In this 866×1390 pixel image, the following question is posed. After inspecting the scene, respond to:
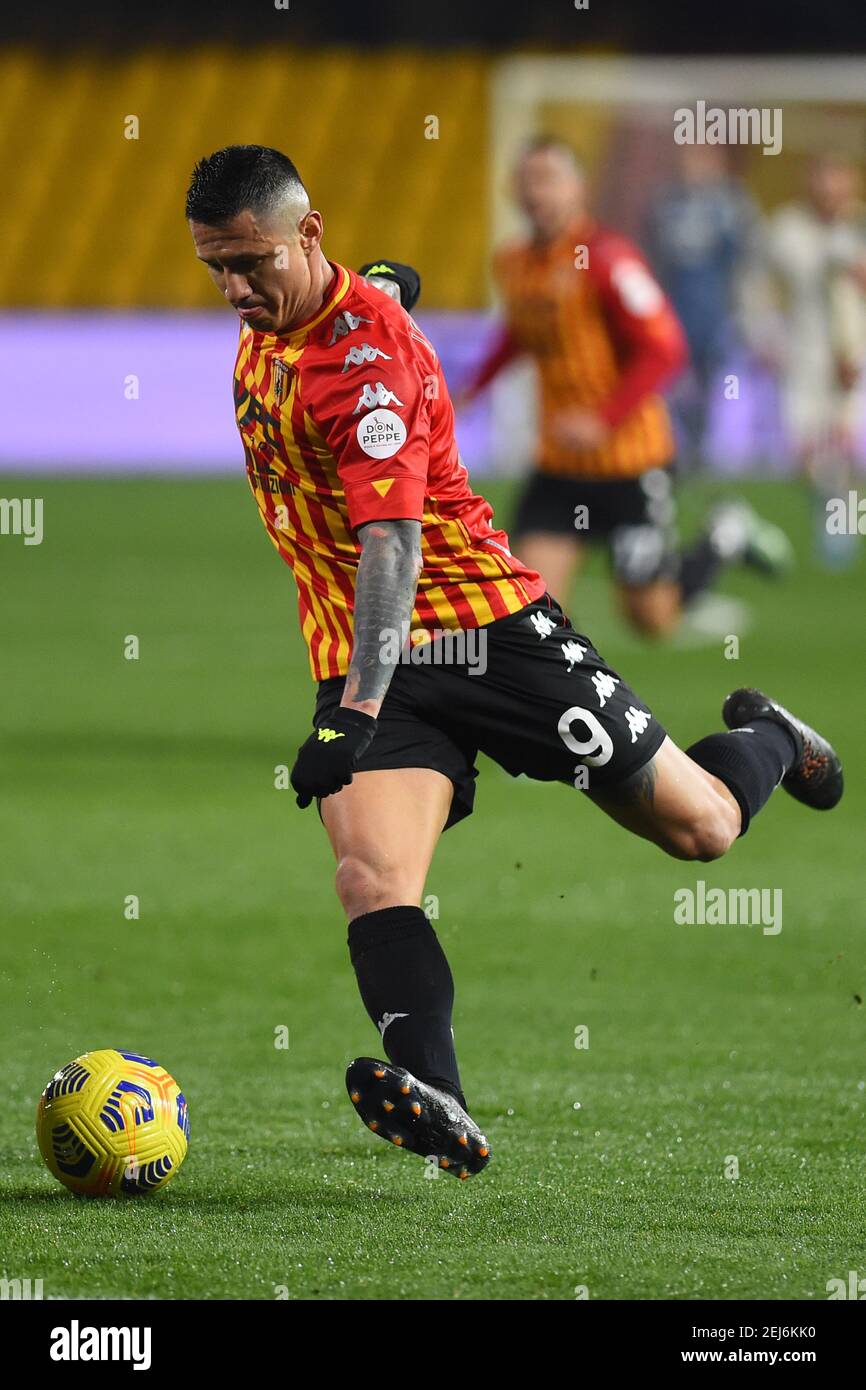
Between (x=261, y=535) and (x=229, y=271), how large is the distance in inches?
621

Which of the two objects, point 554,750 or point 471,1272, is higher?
point 554,750

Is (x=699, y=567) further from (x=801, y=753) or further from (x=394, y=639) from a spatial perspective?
(x=394, y=639)

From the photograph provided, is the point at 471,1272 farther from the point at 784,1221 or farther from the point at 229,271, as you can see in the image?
the point at 229,271

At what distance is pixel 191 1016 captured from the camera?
20.7 feet

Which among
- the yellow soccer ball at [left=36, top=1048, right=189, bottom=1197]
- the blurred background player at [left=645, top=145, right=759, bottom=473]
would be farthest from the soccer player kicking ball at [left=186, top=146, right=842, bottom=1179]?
the blurred background player at [left=645, top=145, right=759, bottom=473]

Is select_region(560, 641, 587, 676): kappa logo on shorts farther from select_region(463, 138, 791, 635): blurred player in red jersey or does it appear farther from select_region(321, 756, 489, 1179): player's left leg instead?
select_region(463, 138, 791, 635): blurred player in red jersey

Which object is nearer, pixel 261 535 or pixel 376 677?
pixel 376 677

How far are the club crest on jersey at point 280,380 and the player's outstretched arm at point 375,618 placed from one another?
1.31ft

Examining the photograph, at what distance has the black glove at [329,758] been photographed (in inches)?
168

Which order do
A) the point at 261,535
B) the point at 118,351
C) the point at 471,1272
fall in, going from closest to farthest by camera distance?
the point at 471,1272 < the point at 261,535 < the point at 118,351

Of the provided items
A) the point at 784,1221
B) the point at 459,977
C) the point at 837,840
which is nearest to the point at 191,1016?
the point at 459,977

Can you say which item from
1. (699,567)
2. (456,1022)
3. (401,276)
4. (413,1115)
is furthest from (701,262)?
(413,1115)

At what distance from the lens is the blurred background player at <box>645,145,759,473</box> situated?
25.0 metres

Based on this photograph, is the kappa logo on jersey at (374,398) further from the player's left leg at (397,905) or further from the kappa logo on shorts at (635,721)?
the kappa logo on shorts at (635,721)
